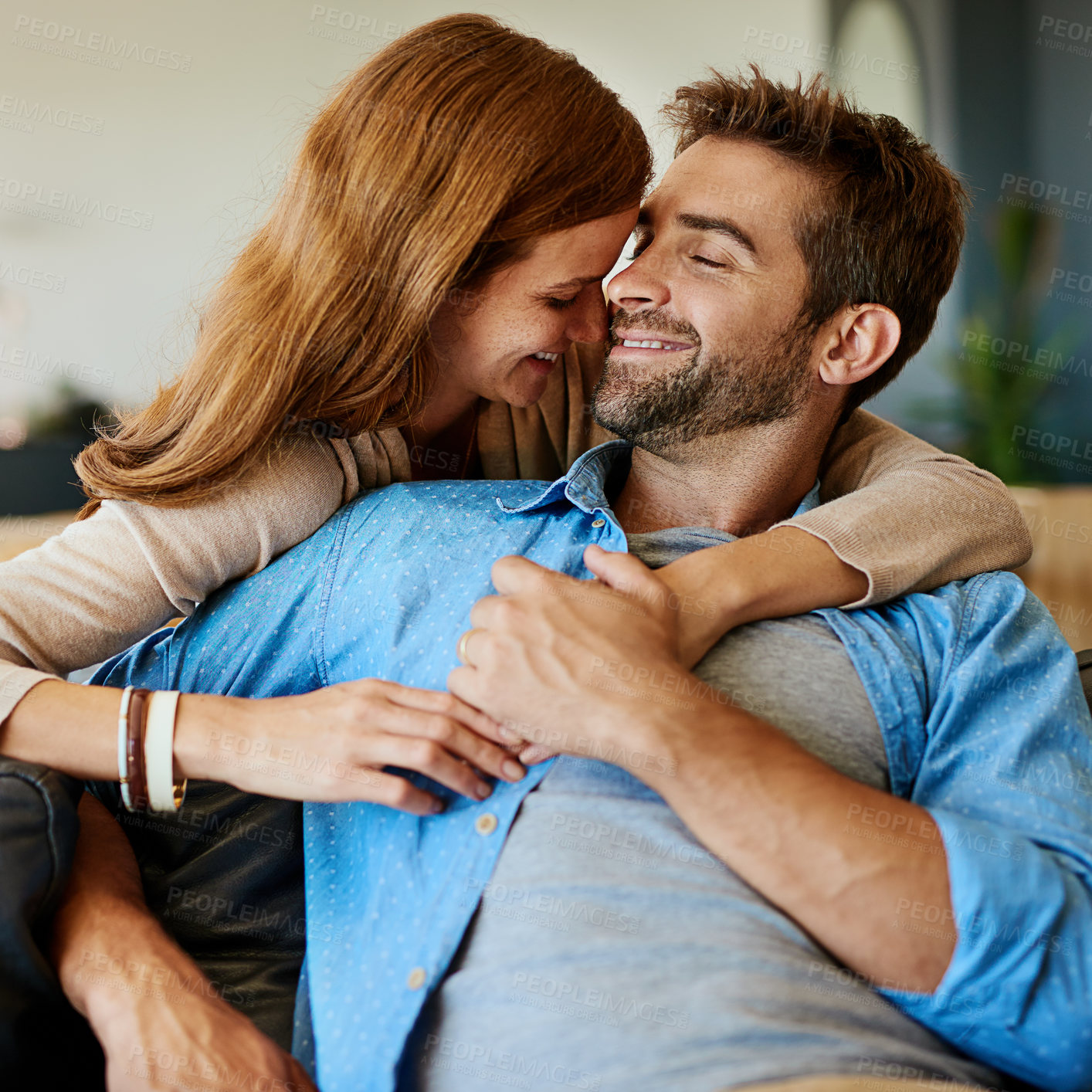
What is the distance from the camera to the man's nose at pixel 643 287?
141 cm

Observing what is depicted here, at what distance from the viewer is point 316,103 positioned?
15.1ft

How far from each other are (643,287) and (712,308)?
0.34 ft

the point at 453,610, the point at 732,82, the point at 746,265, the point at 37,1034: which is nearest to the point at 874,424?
the point at 746,265

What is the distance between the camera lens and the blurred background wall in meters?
4.35

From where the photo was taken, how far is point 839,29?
4762 mm

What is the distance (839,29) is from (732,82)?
379 cm

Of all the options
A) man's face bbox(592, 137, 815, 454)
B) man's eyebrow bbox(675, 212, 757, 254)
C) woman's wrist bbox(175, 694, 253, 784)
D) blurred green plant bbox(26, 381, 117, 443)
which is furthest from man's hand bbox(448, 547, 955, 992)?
blurred green plant bbox(26, 381, 117, 443)

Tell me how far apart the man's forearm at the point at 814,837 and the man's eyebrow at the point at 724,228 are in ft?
2.40

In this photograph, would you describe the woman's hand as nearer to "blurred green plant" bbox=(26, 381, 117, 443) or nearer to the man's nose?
the man's nose

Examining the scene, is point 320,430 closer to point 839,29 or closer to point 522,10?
point 522,10

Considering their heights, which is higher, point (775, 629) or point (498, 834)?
point (775, 629)

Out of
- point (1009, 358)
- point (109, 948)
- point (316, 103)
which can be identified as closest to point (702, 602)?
point (109, 948)

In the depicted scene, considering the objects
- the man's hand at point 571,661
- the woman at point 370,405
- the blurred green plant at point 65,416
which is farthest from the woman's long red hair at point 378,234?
the blurred green plant at point 65,416

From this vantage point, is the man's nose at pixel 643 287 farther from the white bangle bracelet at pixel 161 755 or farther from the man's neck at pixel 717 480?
the white bangle bracelet at pixel 161 755
